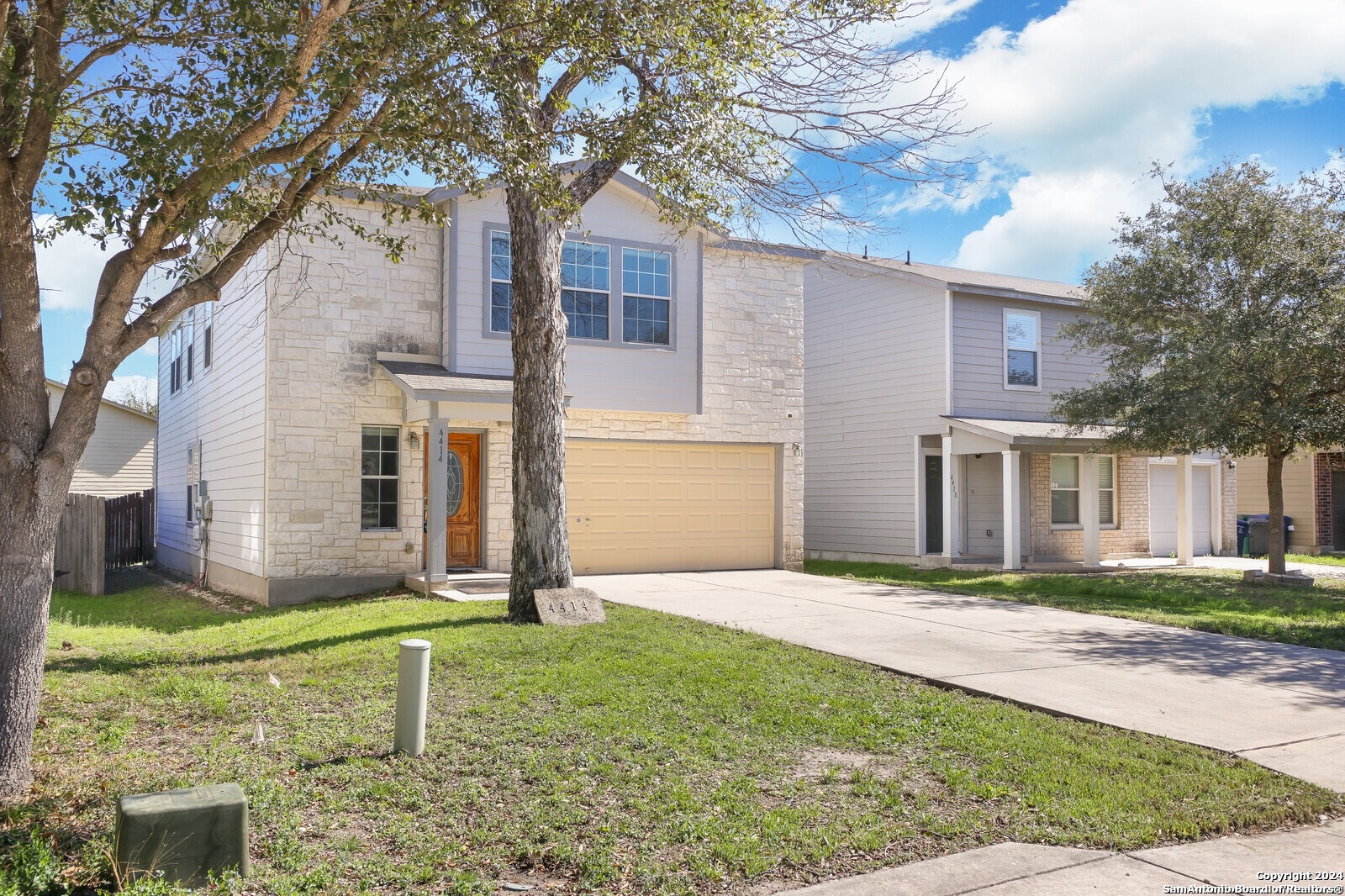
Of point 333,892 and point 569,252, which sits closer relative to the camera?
point 333,892

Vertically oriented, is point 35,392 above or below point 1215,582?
above

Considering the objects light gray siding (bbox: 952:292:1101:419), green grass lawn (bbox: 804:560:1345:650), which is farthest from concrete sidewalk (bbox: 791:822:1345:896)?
light gray siding (bbox: 952:292:1101:419)

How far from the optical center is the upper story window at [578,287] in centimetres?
1521

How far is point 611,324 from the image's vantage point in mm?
16125

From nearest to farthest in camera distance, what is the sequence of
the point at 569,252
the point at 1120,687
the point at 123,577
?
the point at 1120,687
the point at 569,252
the point at 123,577

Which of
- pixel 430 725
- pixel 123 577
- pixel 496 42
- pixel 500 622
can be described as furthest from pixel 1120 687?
pixel 123 577

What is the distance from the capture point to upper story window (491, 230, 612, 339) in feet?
49.9

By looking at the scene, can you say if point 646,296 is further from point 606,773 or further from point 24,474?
point 24,474

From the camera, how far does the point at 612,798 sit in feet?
16.6

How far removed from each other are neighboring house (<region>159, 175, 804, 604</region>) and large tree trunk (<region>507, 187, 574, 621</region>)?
2.95 m

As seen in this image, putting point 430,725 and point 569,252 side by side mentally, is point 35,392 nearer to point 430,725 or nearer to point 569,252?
point 430,725

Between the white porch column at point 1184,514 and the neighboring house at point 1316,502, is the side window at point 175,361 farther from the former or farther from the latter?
the neighboring house at point 1316,502

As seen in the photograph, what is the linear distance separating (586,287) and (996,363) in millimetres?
9133

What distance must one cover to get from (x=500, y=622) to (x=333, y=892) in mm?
6512
